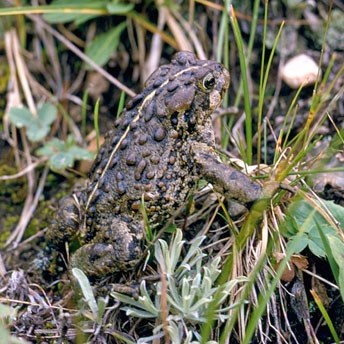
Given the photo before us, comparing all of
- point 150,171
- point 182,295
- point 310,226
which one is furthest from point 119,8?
point 182,295

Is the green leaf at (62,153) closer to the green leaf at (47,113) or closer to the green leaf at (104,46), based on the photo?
the green leaf at (47,113)

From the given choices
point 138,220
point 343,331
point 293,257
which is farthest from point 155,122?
point 343,331

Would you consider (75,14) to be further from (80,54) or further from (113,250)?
(113,250)

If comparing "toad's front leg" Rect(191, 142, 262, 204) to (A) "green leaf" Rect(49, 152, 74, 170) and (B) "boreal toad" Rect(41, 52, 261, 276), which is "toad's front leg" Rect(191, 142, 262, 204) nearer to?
(B) "boreal toad" Rect(41, 52, 261, 276)

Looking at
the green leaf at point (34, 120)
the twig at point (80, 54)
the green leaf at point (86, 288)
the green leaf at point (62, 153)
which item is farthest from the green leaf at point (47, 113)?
the green leaf at point (86, 288)

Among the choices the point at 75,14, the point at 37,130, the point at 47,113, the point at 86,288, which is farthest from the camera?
the point at 75,14

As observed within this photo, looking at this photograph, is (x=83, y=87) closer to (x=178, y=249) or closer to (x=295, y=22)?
(x=295, y=22)
